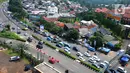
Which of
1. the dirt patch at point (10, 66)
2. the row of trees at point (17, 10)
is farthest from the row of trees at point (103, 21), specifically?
the dirt patch at point (10, 66)

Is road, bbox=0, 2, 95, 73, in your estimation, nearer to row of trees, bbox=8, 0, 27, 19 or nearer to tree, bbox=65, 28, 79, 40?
tree, bbox=65, 28, 79, 40

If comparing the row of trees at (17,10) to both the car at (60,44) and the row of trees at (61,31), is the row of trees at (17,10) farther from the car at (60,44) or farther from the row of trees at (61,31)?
the car at (60,44)

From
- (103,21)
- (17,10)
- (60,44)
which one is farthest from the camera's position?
(17,10)

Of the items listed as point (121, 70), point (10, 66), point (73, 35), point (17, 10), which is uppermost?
point (17, 10)

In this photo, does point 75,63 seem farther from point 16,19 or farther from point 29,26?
point 16,19

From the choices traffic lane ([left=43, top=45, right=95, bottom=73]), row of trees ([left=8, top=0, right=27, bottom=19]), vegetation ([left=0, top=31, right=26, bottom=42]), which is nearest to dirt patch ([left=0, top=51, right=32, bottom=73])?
traffic lane ([left=43, top=45, right=95, bottom=73])

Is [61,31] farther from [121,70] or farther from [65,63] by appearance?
[121,70]

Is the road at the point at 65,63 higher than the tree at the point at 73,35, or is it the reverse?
the tree at the point at 73,35

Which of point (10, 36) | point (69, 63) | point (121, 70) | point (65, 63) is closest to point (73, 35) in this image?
point (69, 63)
